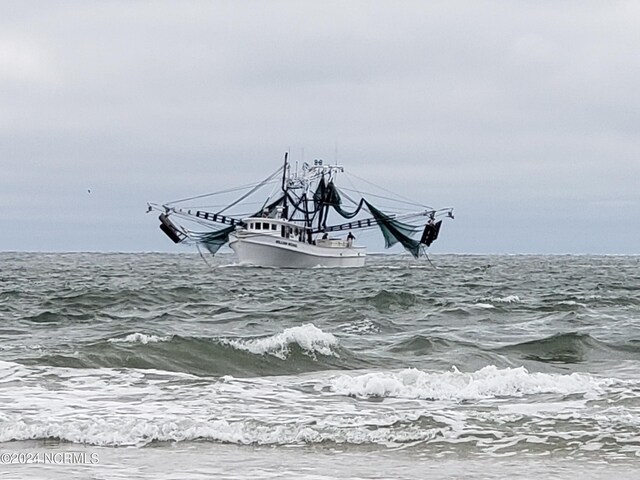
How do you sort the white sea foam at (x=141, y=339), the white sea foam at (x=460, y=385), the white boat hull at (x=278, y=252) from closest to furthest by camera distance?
the white sea foam at (x=460, y=385), the white sea foam at (x=141, y=339), the white boat hull at (x=278, y=252)

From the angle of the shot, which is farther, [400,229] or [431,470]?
[400,229]

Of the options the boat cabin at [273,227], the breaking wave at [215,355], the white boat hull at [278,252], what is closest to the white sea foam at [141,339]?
the breaking wave at [215,355]

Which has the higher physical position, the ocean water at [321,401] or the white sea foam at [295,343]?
the white sea foam at [295,343]

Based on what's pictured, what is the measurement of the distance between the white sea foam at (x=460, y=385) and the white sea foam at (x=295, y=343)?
322 cm

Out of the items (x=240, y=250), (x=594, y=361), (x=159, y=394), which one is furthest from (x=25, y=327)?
(x=240, y=250)

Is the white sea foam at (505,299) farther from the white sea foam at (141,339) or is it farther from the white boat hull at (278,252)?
the white boat hull at (278,252)

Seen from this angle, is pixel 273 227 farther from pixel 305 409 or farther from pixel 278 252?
pixel 305 409

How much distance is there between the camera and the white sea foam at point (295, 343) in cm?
1755

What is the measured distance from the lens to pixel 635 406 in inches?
485

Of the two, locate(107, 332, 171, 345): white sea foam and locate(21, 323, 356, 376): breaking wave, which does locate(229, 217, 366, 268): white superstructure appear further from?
locate(21, 323, 356, 376): breaking wave

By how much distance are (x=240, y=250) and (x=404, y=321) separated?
48145mm

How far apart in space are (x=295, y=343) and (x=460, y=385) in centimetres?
475

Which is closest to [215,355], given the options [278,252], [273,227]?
[278,252]

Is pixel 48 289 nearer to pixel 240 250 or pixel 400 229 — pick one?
pixel 240 250
